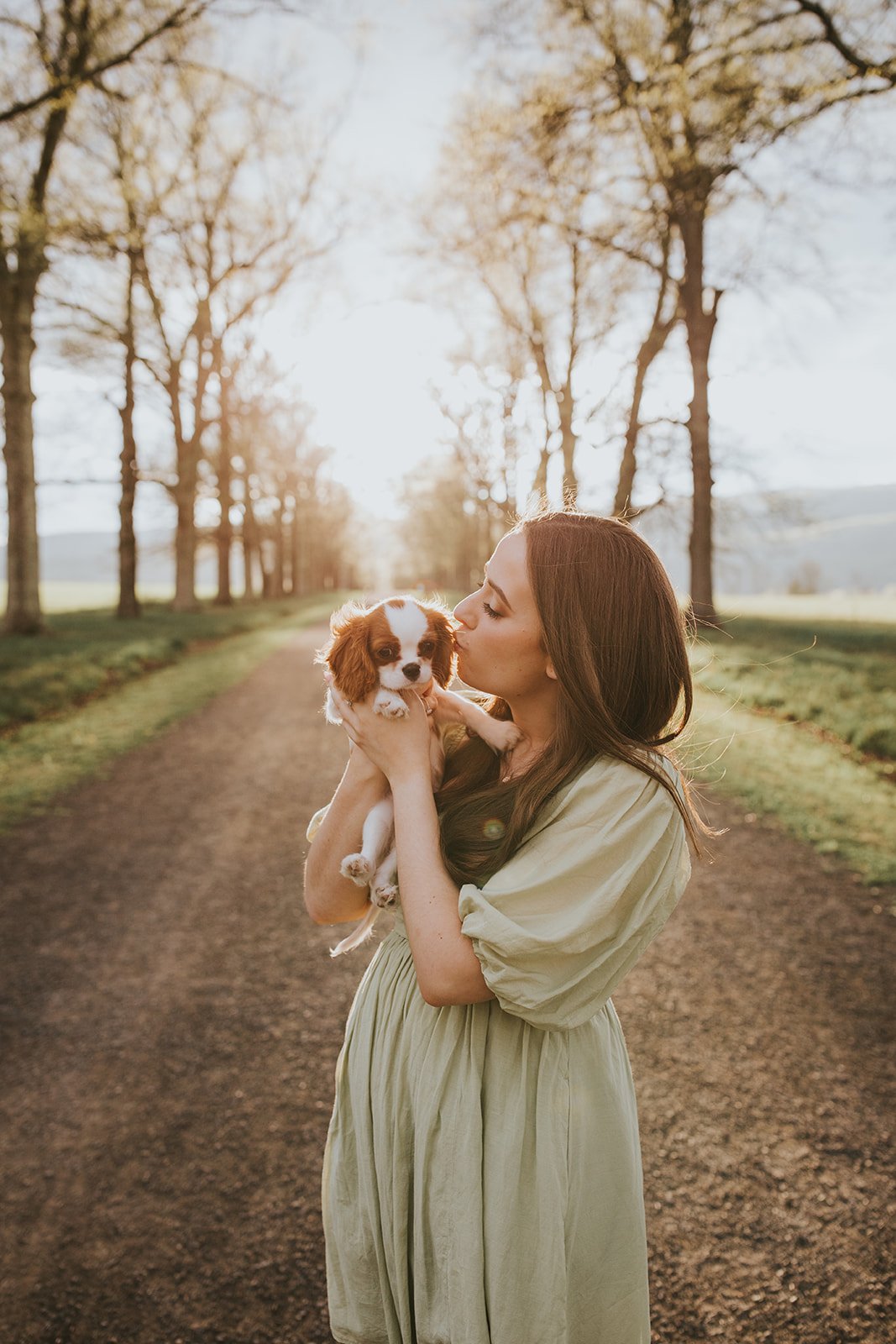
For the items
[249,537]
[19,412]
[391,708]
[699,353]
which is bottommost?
[391,708]

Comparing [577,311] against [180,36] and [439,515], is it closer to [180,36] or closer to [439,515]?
[180,36]

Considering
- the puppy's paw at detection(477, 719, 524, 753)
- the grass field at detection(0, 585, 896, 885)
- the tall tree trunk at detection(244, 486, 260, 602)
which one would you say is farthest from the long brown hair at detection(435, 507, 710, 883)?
the tall tree trunk at detection(244, 486, 260, 602)

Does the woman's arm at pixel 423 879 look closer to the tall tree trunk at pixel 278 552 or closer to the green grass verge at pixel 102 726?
the green grass verge at pixel 102 726

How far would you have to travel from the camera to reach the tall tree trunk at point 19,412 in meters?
15.0

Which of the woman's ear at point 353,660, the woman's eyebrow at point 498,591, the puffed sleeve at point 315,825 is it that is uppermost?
the woman's eyebrow at point 498,591

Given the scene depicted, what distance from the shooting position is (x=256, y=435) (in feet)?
101

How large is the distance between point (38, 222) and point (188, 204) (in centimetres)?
1112

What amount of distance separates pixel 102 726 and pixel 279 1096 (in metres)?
8.07

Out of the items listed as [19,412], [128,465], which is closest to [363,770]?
[19,412]

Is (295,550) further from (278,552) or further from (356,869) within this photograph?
(356,869)

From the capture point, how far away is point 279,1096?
3.79 metres

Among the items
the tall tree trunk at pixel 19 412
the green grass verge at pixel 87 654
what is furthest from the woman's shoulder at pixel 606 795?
the tall tree trunk at pixel 19 412

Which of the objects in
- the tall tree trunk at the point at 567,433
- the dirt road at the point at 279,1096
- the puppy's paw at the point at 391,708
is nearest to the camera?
the puppy's paw at the point at 391,708

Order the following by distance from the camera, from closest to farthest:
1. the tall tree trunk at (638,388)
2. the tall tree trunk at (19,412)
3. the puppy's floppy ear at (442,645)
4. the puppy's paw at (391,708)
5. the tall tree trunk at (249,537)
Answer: the puppy's paw at (391,708) → the puppy's floppy ear at (442,645) → the tall tree trunk at (19,412) → the tall tree trunk at (638,388) → the tall tree trunk at (249,537)
